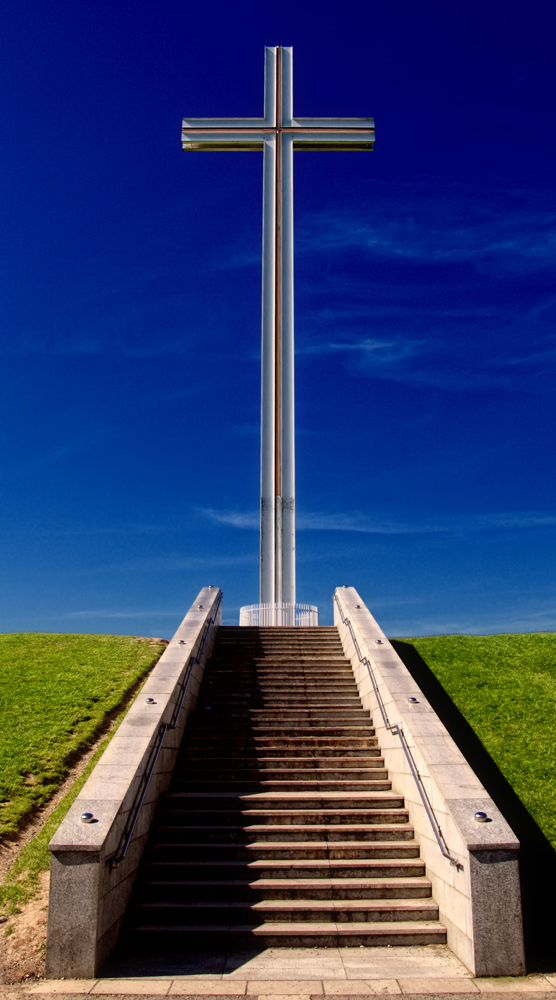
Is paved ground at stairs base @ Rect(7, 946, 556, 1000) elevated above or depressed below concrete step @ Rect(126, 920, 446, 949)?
below

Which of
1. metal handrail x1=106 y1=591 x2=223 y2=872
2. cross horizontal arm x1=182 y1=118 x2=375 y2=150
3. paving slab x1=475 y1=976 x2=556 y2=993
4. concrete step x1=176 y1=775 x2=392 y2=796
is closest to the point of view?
paving slab x1=475 y1=976 x2=556 y2=993

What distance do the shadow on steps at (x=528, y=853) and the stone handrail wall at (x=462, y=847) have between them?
535mm

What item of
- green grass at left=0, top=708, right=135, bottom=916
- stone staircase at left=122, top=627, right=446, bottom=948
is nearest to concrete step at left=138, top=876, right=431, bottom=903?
stone staircase at left=122, top=627, right=446, bottom=948

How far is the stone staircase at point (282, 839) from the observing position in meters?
7.24

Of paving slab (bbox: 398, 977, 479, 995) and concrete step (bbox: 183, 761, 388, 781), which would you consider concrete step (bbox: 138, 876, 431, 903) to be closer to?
paving slab (bbox: 398, 977, 479, 995)

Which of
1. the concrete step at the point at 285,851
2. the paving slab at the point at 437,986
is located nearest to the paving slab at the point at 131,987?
the concrete step at the point at 285,851

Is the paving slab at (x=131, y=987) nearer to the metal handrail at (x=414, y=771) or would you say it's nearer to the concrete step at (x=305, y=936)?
the concrete step at (x=305, y=936)

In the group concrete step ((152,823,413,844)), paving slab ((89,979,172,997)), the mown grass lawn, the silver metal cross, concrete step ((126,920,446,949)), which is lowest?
paving slab ((89,979,172,997))

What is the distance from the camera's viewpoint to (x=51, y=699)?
42.3 feet

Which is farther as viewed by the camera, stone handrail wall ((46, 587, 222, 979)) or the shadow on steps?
the shadow on steps

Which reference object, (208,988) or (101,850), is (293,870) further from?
(101,850)

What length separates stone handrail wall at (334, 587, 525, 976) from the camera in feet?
21.2

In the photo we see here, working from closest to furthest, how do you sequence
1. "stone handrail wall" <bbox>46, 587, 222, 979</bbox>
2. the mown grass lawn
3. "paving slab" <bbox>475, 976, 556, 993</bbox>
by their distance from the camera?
1. "paving slab" <bbox>475, 976, 556, 993</bbox>
2. "stone handrail wall" <bbox>46, 587, 222, 979</bbox>
3. the mown grass lawn

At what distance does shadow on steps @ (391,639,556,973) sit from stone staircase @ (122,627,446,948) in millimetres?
995
